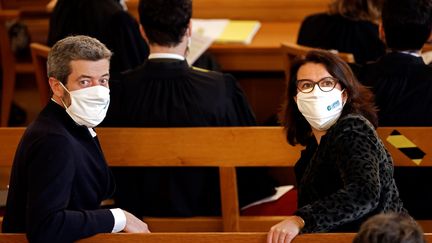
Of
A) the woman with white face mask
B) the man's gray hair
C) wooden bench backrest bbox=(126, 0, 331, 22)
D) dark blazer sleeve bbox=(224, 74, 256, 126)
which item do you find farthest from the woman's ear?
wooden bench backrest bbox=(126, 0, 331, 22)

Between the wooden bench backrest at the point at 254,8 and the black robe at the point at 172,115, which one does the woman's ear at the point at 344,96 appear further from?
the wooden bench backrest at the point at 254,8

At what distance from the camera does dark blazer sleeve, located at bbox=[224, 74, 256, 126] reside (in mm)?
4004

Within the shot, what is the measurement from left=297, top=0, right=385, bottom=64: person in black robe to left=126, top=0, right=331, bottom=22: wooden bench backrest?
2.86 ft

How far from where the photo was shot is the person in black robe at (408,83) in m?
3.78

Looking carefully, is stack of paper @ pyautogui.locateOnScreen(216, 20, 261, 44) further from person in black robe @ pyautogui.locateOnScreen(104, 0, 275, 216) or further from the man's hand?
the man's hand

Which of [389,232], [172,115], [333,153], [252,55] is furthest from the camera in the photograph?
[252,55]

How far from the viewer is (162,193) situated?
3.92m

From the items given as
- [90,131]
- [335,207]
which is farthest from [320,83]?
[90,131]

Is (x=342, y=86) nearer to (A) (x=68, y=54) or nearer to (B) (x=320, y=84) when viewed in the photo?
(B) (x=320, y=84)

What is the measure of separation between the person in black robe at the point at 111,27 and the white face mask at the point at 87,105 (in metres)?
1.98

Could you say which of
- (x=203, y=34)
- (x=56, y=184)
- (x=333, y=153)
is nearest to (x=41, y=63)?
(x=203, y=34)

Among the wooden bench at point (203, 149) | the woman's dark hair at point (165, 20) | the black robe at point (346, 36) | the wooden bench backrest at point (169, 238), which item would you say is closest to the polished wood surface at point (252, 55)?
the black robe at point (346, 36)

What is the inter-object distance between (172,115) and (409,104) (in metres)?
0.98

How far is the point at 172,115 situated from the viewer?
394cm
